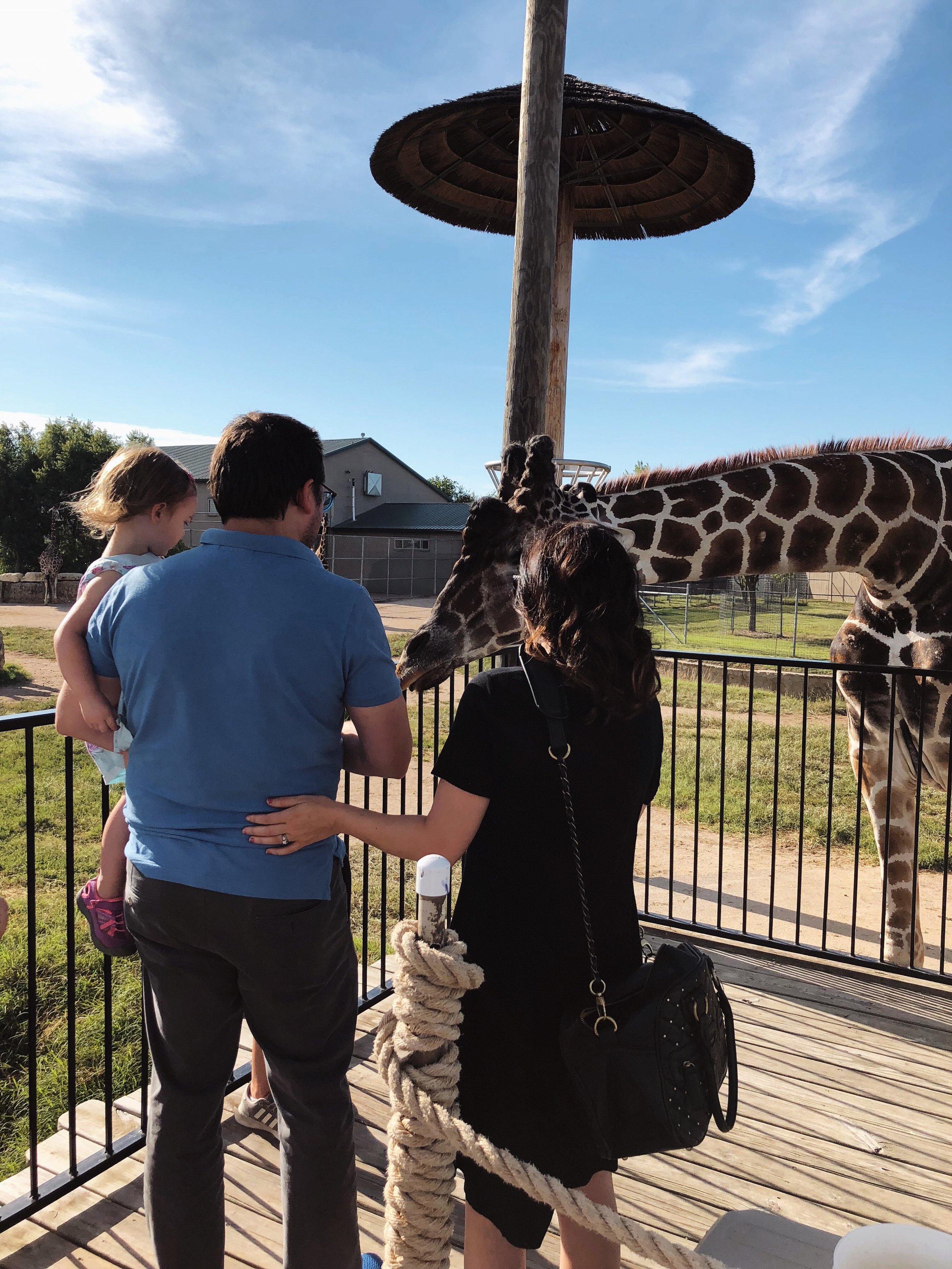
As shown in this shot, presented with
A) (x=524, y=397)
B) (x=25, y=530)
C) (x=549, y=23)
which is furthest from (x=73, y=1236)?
(x=25, y=530)

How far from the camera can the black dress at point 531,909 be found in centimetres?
158

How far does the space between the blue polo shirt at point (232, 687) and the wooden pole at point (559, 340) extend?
361 cm

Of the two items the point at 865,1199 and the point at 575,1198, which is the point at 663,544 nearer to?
the point at 865,1199

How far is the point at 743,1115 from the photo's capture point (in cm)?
294

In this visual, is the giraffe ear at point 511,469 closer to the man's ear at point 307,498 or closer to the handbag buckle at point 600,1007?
the man's ear at point 307,498

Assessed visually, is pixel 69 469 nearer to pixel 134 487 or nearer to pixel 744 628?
pixel 744 628

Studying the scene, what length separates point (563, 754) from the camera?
1537 mm

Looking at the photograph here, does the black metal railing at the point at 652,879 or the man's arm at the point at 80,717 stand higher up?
the man's arm at the point at 80,717

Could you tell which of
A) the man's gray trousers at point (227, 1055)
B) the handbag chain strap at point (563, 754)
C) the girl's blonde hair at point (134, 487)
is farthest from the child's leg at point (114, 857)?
the handbag chain strap at point (563, 754)

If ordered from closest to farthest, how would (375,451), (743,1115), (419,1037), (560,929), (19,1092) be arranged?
(419,1037)
(560,929)
(743,1115)
(19,1092)
(375,451)

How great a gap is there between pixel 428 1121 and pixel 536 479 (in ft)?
9.85

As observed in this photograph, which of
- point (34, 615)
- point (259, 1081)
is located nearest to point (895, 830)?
point (259, 1081)

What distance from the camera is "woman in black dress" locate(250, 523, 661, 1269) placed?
1574 millimetres

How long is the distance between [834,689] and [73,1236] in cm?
337
